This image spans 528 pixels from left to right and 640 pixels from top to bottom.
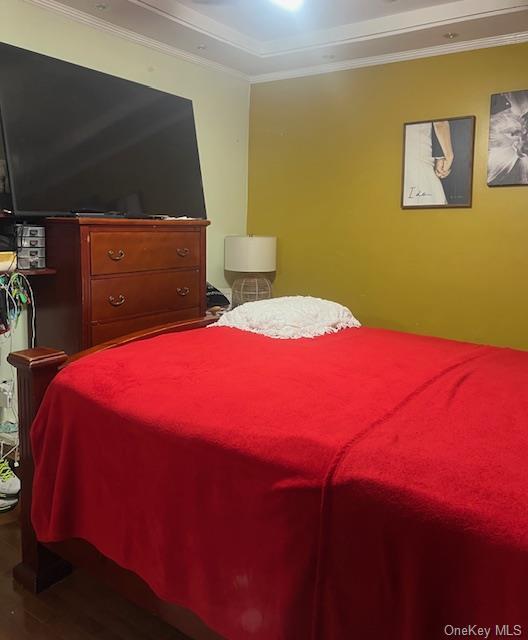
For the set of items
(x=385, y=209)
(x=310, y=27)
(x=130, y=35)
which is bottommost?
(x=385, y=209)

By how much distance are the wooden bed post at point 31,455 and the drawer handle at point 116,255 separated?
28.0 inches

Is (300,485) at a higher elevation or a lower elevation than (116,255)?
lower

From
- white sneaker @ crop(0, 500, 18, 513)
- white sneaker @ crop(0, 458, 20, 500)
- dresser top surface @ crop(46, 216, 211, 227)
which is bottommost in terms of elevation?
white sneaker @ crop(0, 500, 18, 513)

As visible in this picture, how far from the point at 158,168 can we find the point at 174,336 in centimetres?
140

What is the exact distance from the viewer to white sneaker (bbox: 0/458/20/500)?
8.27 feet

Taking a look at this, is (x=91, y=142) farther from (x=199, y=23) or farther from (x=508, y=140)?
(x=508, y=140)

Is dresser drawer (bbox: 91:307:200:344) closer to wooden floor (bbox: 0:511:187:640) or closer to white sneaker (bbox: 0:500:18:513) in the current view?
white sneaker (bbox: 0:500:18:513)

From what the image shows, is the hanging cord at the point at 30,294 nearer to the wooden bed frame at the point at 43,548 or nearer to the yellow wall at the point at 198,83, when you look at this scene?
the wooden bed frame at the point at 43,548

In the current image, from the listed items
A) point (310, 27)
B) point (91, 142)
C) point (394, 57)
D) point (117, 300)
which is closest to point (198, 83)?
point (310, 27)

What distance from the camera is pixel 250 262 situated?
389 cm

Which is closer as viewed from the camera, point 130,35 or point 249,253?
point 130,35

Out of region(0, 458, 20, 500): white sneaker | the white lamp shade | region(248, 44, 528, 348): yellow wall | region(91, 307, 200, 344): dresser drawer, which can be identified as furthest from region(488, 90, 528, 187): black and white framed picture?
region(0, 458, 20, 500): white sneaker

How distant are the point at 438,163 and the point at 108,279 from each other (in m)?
2.19

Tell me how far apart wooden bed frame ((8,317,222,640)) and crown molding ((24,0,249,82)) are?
75.8 inches
